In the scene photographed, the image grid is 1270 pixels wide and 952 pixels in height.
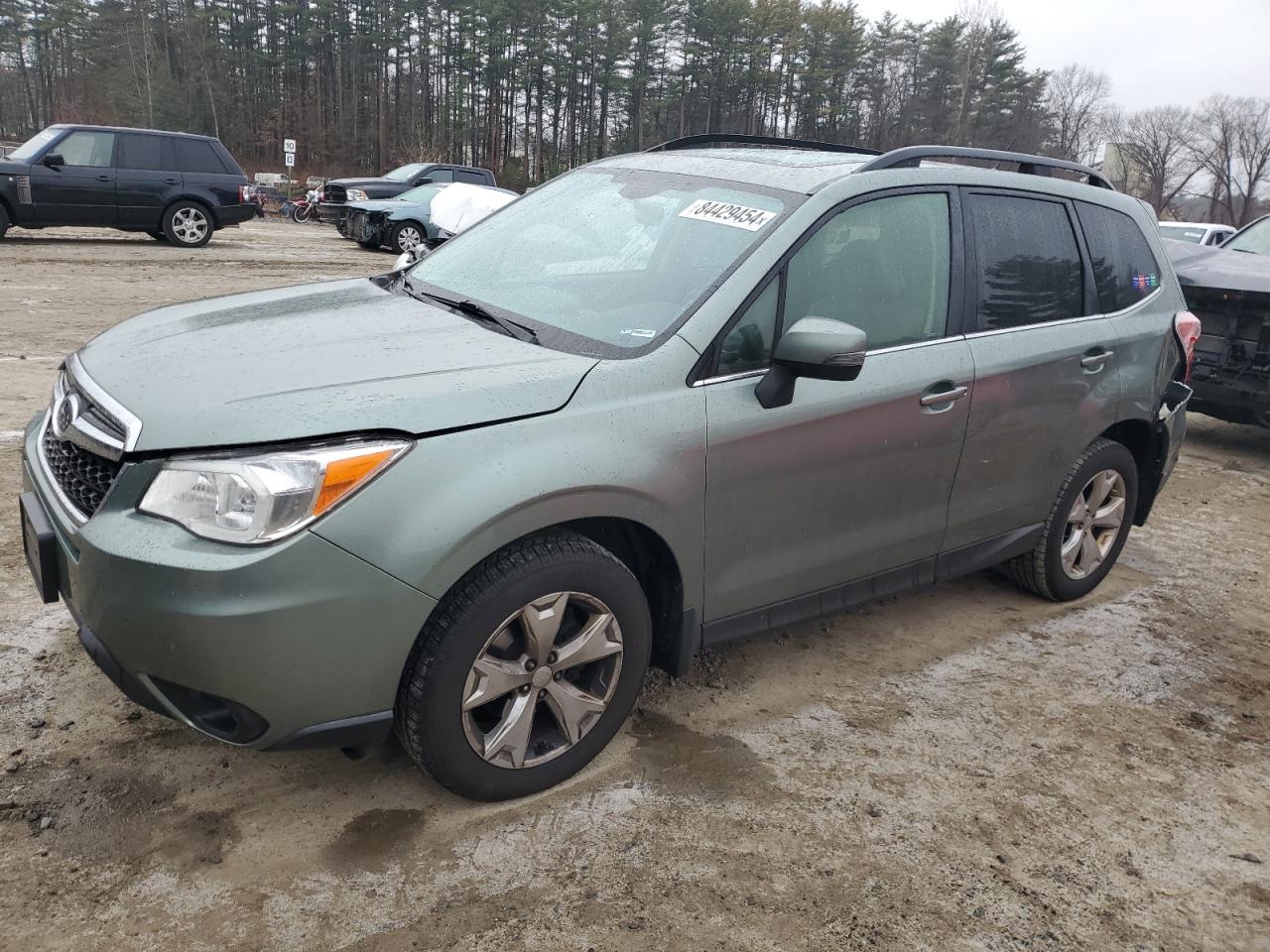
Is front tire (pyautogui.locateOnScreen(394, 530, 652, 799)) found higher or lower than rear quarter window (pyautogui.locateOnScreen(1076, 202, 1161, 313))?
lower

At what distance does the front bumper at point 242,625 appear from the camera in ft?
7.20

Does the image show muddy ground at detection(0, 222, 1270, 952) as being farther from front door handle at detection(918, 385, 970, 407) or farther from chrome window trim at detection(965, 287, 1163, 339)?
chrome window trim at detection(965, 287, 1163, 339)

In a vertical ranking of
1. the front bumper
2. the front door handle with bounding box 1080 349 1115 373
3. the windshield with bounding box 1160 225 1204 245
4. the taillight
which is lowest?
the front bumper

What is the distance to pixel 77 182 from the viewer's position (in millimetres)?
14742

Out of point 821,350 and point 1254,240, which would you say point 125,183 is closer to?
point 1254,240

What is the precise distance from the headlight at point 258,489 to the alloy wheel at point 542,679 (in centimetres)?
56

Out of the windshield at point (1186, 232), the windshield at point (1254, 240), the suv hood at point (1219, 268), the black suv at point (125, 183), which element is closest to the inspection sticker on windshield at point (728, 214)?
the suv hood at point (1219, 268)

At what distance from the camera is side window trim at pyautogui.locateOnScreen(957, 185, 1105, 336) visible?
3.58 meters

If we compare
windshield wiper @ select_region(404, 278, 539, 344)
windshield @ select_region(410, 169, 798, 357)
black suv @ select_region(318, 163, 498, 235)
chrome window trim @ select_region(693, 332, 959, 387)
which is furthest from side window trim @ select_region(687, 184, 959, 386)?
black suv @ select_region(318, 163, 498, 235)

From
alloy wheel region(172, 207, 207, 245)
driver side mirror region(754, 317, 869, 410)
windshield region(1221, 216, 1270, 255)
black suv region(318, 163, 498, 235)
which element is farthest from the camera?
black suv region(318, 163, 498, 235)

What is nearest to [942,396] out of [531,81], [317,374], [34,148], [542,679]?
[542,679]

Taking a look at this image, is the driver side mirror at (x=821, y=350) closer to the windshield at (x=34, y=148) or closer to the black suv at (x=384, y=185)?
the windshield at (x=34, y=148)

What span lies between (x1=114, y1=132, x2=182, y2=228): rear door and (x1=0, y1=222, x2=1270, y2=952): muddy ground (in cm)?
1315

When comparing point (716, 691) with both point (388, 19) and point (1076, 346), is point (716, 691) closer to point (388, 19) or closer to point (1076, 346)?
point (1076, 346)
